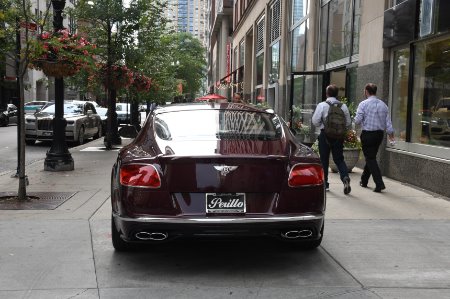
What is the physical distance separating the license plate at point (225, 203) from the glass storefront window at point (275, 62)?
18.6 meters

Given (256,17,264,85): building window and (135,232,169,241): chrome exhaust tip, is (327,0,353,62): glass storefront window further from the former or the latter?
(256,17,264,85): building window

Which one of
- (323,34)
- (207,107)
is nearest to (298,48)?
(323,34)

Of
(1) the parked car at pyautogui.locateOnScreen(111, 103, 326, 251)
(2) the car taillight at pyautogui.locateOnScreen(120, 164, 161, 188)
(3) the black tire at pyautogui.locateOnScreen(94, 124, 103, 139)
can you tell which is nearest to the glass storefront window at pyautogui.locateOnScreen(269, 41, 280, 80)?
(3) the black tire at pyautogui.locateOnScreen(94, 124, 103, 139)

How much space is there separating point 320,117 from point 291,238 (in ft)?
14.7

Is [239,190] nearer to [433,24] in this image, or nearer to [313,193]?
[313,193]

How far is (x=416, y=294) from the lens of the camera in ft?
14.3

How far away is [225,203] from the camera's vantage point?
15.2 feet

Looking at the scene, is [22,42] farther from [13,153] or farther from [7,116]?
[7,116]

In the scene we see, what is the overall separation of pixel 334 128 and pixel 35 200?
4.73 m

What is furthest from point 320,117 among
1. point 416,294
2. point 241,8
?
point 241,8

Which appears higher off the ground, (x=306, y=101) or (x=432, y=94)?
(x=432, y=94)

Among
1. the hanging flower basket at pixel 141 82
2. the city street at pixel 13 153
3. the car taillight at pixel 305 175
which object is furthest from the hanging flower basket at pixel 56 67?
the hanging flower basket at pixel 141 82

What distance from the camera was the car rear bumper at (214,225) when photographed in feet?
14.9

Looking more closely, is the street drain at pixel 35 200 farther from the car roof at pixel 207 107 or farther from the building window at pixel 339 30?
the building window at pixel 339 30
